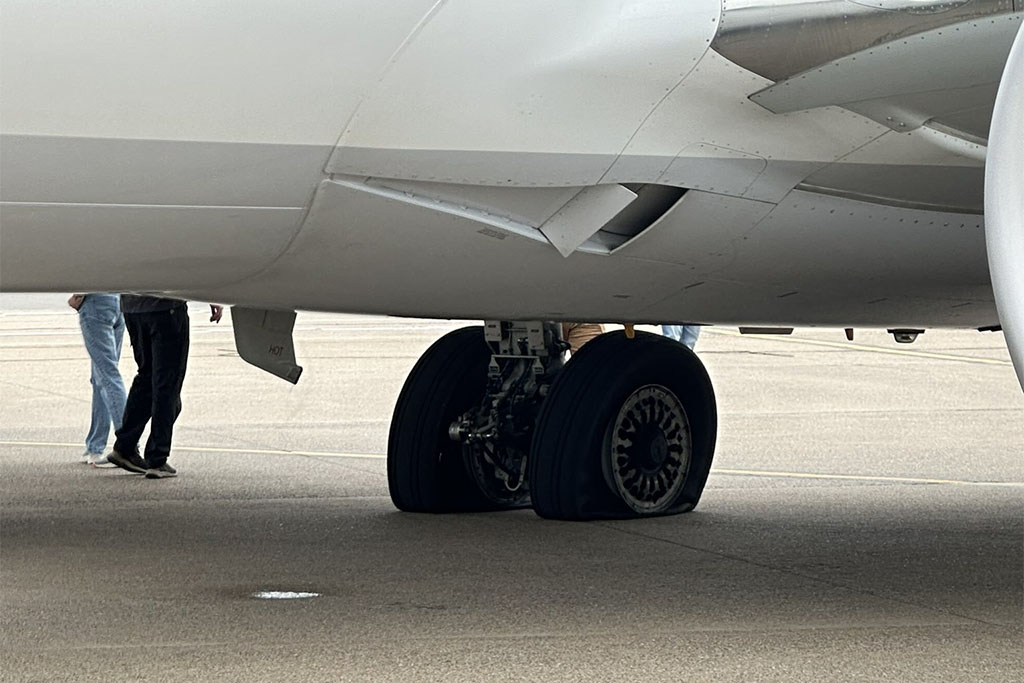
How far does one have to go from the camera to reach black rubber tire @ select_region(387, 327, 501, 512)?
878 cm

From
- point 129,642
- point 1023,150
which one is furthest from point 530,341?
point 1023,150

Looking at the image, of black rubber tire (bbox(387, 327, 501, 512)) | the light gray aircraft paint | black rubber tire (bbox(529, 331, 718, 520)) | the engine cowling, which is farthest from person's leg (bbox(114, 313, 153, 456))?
the engine cowling

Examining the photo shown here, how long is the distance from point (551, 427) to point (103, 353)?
3960mm

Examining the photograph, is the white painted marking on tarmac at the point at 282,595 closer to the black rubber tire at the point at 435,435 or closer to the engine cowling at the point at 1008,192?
the black rubber tire at the point at 435,435

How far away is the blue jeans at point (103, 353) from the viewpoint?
11000mm

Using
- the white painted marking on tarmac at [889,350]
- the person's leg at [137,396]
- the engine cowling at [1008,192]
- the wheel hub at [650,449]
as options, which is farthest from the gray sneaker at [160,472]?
the white painted marking on tarmac at [889,350]

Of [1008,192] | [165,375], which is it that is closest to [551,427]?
[165,375]

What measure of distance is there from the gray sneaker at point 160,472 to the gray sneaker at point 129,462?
10 centimetres

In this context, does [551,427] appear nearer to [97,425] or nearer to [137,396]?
[137,396]

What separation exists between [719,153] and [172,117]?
6.06 ft

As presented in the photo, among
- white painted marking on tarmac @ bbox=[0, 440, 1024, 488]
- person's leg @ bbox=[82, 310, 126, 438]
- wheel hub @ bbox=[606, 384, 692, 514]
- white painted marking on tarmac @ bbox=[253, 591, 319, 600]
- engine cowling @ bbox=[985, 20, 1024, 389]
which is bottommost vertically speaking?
white painted marking on tarmac @ bbox=[253, 591, 319, 600]

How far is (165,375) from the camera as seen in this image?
10.4m

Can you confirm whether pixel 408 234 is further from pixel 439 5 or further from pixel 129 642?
pixel 129 642

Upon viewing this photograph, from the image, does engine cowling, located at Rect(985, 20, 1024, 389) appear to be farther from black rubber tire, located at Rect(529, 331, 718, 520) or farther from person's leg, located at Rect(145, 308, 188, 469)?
person's leg, located at Rect(145, 308, 188, 469)
